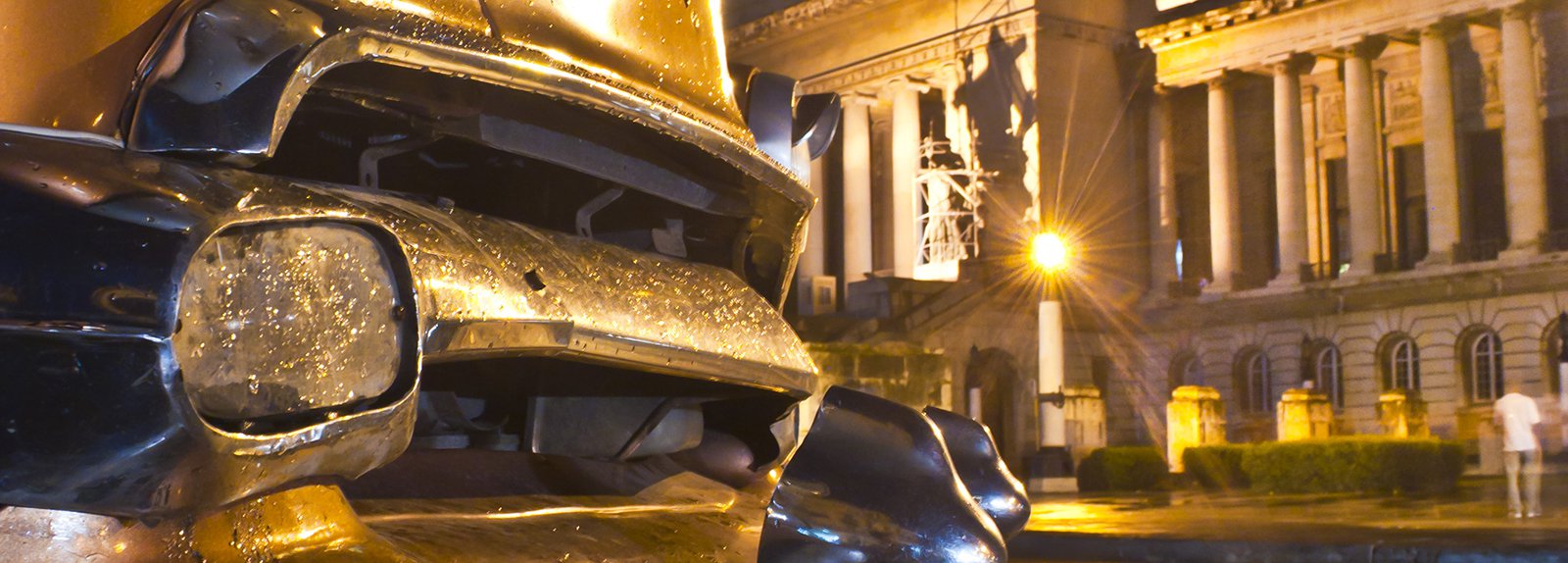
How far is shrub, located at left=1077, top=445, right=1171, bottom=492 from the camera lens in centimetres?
2320

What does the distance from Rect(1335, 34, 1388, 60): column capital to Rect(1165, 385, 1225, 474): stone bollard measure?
Answer: 34.9ft

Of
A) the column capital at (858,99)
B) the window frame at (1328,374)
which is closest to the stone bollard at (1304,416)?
the window frame at (1328,374)

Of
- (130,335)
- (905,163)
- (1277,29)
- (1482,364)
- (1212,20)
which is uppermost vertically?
(1212,20)

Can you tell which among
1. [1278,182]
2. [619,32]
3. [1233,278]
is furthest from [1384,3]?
[619,32]

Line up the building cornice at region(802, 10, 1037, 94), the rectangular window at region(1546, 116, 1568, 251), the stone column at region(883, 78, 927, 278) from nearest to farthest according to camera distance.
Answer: the rectangular window at region(1546, 116, 1568, 251), the building cornice at region(802, 10, 1037, 94), the stone column at region(883, 78, 927, 278)

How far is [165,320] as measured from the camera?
95 centimetres

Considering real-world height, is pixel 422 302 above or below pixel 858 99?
below

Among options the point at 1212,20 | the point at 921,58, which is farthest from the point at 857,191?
the point at 1212,20

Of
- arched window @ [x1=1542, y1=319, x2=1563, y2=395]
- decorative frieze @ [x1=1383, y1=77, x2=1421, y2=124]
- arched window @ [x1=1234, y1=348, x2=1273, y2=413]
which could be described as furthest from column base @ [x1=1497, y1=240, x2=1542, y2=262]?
arched window @ [x1=1234, y1=348, x2=1273, y2=413]

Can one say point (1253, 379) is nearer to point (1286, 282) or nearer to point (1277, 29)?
point (1286, 282)

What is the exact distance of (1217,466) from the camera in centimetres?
2403

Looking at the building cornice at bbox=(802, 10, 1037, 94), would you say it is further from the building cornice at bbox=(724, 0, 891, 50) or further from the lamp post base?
the lamp post base

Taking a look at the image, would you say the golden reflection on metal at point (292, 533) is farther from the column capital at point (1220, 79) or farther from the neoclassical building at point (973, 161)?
the column capital at point (1220, 79)

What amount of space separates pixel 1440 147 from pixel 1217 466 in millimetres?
13219
